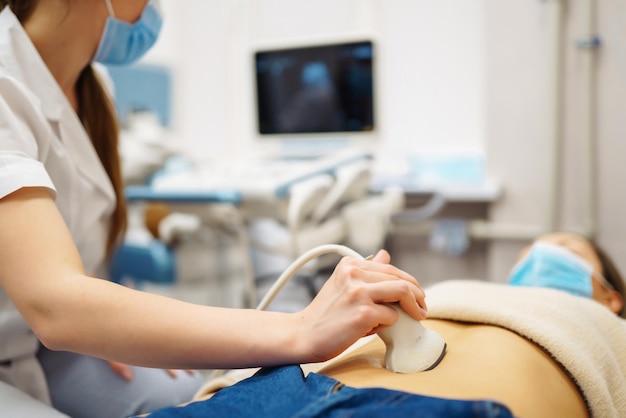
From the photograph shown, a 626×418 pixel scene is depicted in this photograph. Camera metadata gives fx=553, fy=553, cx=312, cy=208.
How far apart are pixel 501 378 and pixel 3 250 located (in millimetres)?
570

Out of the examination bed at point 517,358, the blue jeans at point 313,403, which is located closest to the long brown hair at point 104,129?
the examination bed at point 517,358

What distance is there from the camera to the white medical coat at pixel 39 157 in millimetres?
694

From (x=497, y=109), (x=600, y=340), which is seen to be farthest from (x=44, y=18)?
(x=497, y=109)

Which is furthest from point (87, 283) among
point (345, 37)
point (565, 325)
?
point (345, 37)

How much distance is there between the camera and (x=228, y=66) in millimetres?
Answer: 3199

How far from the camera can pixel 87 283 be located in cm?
61

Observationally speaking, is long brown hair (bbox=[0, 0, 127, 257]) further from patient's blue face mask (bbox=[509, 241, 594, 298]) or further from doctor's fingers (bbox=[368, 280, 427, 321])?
patient's blue face mask (bbox=[509, 241, 594, 298])

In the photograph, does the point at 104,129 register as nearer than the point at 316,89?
Yes

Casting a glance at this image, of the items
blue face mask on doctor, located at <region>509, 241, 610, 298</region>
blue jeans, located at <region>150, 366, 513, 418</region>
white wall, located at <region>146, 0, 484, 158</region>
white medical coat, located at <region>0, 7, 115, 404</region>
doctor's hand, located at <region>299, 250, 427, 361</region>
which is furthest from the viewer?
white wall, located at <region>146, 0, 484, 158</region>

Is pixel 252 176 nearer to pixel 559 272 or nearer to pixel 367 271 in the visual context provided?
pixel 559 272

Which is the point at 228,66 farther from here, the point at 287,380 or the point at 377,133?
the point at 287,380

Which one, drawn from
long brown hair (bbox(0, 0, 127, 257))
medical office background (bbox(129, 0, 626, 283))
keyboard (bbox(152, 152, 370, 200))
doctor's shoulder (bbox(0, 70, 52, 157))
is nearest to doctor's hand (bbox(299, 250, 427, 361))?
doctor's shoulder (bbox(0, 70, 52, 157))

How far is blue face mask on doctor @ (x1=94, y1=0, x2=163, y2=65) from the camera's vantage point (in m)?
0.94

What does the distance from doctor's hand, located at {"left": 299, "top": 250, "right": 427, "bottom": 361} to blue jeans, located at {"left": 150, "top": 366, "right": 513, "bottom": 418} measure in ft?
0.13
